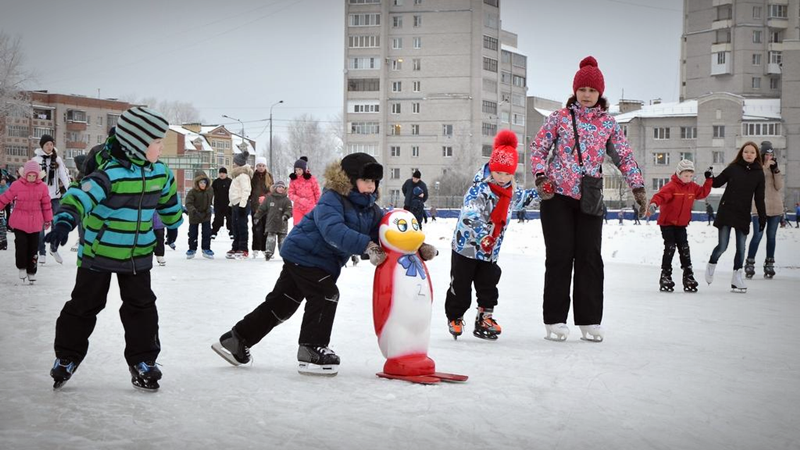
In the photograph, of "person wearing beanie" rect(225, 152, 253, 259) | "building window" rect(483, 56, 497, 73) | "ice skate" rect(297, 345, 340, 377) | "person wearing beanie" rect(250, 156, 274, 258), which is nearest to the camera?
"ice skate" rect(297, 345, 340, 377)

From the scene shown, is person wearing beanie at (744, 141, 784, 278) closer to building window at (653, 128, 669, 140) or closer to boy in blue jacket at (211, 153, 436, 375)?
boy in blue jacket at (211, 153, 436, 375)

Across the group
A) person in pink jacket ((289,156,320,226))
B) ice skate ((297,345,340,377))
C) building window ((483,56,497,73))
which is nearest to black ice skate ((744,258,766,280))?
person in pink jacket ((289,156,320,226))

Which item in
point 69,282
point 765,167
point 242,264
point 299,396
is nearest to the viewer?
point 299,396

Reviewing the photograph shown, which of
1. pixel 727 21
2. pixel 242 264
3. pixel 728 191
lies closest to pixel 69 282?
pixel 242 264

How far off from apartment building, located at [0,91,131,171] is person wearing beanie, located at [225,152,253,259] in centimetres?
9645

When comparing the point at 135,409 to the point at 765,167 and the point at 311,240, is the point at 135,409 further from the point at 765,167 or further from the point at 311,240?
the point at 765,167

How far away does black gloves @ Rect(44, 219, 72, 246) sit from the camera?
4926 mm

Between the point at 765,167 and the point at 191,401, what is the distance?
10712 mm

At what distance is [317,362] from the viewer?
5.62 meters

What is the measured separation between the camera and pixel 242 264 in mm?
15305

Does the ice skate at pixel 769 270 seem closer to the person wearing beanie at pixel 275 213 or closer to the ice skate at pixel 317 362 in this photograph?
the person wearing beanie at pixel 275 213

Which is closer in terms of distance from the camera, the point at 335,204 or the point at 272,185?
the point at 335,204

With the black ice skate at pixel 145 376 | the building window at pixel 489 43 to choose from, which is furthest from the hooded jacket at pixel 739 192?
the building window at pixel 489 43

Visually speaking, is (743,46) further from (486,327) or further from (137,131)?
(137,131)
